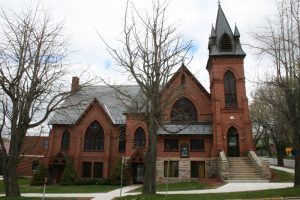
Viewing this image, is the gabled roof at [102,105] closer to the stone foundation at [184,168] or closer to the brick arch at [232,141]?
the brick arch at [232,141]

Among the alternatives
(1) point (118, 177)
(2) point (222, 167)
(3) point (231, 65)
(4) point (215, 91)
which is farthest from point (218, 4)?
(1) point (118, 177)

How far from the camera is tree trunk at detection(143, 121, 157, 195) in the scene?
17.0 meters

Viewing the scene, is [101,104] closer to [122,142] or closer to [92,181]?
[122,142]

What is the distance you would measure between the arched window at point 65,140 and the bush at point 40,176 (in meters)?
3.47

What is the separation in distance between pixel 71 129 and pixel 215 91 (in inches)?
617

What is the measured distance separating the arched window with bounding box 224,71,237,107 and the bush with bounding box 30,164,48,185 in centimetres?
1908

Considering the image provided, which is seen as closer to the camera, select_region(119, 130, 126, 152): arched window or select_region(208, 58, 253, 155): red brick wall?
select_region(208, 58, 253, 155): red brick wall

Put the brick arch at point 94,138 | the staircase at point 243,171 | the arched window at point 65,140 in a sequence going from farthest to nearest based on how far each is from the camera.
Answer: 1. the arched window at point 65,140
2. the brick arch at point 94,138
3. the staircase at point 243,171

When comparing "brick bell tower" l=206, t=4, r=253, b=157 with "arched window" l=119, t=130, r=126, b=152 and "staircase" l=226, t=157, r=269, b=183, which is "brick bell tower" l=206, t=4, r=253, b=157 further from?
"arched window" l=119, t=130, r=126, b=152

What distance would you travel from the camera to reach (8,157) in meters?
18.7

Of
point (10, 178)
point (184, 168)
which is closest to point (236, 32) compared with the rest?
point (184, 168)

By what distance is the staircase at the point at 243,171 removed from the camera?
86.9ft

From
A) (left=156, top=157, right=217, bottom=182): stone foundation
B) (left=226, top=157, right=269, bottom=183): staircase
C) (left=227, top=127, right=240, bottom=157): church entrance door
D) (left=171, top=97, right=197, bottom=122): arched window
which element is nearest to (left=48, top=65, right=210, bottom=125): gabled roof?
(left=171, top=97, right=197, bottom=122): arched window

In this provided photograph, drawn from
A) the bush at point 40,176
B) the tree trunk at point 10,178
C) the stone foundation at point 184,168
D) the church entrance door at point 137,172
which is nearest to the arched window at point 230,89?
the stone foundation at point 184,168
